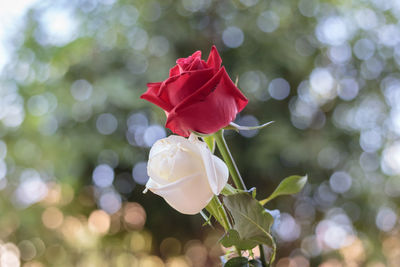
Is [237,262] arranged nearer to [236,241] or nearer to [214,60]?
[236,241]

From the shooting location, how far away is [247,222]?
0.23 m

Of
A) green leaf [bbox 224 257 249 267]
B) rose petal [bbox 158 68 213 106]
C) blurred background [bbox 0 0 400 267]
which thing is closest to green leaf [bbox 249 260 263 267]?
green leaf [bbox 224 257 249 267]

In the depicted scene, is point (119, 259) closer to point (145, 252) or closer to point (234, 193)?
point (145, 252)

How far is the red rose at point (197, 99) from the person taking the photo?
21 cm

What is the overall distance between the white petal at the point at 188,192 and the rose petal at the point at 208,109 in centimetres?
3

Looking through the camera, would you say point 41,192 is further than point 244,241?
Yes

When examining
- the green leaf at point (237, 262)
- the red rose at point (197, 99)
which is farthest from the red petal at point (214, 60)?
the green leaf at point (237, 262)

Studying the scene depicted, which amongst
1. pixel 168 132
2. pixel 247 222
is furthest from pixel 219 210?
pixel 168 132

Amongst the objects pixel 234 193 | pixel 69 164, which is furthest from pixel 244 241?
pixel 69 164

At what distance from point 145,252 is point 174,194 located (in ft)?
6.13

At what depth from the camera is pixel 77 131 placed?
1.64 m

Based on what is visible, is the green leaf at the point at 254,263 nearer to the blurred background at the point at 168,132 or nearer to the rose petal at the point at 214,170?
the rose petal at the point at 214,170

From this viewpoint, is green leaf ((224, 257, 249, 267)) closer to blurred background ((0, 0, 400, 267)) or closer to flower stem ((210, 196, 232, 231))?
flower stem ((210, 196, 232, 231))

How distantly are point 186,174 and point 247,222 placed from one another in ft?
0.16
